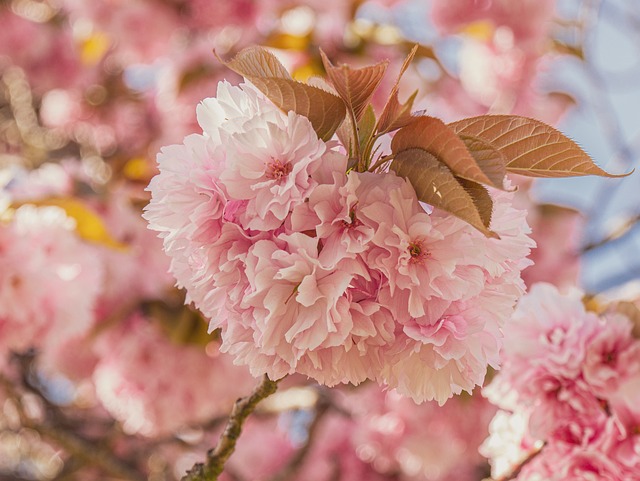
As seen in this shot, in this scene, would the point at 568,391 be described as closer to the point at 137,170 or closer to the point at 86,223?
the point at 86,223

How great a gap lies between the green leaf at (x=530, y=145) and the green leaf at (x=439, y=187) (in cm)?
5

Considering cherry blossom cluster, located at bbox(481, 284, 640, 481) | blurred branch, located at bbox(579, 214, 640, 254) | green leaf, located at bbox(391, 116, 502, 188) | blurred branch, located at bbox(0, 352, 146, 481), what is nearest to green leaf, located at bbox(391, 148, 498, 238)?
green leaf, located at bbox(391, 116, 502, 188)

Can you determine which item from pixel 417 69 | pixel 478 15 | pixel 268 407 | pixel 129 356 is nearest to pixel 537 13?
pixel 478 15

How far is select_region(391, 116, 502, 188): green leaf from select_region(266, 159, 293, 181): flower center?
81mm

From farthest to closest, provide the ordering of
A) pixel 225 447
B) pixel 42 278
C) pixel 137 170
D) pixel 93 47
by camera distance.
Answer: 1. pixel 93 47
2. pixel 137 170
3. pixel 42 278
4. pixel 225 447

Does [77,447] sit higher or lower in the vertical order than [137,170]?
lower

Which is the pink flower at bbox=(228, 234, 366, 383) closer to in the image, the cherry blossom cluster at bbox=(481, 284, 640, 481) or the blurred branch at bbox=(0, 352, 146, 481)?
the cherry blossom cluster at bbox=(481, 284, 640, 481)

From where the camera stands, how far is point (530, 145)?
1.98 feet

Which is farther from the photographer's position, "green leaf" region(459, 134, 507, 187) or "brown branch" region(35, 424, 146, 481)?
"brown branch" region(35, 424, 146, 481)

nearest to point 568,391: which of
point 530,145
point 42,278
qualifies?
point 530,145

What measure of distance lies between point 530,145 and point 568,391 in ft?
1.23

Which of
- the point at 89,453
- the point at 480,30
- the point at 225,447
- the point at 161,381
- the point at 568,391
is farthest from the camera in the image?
the point at 480,30

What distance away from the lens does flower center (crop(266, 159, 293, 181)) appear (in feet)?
1.93

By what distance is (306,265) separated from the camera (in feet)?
1.86
